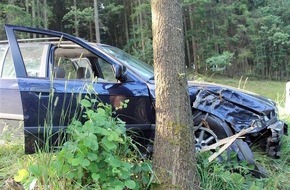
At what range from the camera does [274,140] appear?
3.50 metres

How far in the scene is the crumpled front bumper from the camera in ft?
11.4

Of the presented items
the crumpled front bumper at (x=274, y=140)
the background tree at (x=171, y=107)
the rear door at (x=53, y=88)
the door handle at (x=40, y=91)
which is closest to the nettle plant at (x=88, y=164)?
the background tree at (x=171, y=107)

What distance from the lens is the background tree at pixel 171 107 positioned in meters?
2.56

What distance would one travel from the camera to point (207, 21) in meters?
25.7

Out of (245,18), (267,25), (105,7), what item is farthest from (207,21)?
(105,7)

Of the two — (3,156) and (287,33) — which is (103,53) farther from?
(287,33)

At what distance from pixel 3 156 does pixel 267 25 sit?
2582cm

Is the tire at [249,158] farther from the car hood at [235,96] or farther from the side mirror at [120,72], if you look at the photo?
the side mirror at [120,72]

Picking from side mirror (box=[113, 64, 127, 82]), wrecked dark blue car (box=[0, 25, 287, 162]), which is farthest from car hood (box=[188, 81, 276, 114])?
side mirror (box=[113, 64, 127, 82])

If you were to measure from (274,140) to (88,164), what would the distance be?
7.08 ft

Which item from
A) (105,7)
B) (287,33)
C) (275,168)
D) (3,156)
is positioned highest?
(105,7)

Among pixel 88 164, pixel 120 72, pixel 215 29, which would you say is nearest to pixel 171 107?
pixel 88 164

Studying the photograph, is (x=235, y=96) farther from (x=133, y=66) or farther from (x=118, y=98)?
(x=118, y=98)

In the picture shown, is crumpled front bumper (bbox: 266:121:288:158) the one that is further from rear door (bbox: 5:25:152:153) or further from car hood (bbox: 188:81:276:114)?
rear door (bbox: 5:25:152:153)
